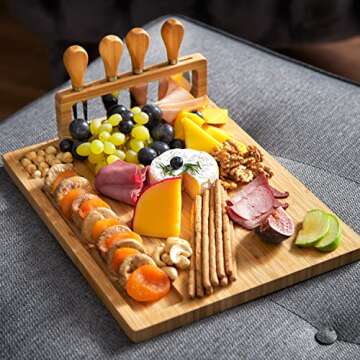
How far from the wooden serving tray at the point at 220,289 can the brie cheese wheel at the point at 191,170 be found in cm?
3

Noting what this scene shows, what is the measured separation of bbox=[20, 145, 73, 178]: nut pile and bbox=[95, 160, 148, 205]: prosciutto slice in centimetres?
11

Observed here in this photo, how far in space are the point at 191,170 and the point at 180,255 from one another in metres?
0.18

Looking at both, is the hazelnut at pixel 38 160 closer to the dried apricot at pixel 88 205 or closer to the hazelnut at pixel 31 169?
the hazelnut at pixel 31 169

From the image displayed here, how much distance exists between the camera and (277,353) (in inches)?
56.2

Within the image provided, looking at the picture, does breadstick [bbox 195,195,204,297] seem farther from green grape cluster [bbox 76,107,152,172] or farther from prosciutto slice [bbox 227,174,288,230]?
green grape cluster [bbox 76,107,152,172]

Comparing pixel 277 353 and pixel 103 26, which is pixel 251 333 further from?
pixel 103 26

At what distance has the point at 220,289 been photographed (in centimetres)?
147

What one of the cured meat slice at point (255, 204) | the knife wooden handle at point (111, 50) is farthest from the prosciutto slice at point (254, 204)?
the knife wooden handle at point (111, 50)

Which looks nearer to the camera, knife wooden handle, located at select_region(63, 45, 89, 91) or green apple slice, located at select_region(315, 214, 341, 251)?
green apple slice, located at select_region(315, 214, 341, 251)

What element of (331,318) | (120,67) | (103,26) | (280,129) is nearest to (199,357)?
(331,318)

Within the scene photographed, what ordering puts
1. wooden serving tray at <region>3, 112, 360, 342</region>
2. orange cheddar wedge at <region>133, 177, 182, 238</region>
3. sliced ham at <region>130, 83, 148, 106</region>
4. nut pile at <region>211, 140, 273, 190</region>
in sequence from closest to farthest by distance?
wooden serving tray at <region>3, 112, 360, 342</region> → orange cheddar wedge at <region>133, 177, 182, 238</region> → nut pile at <region>211, 140, 273, 190</region> → sliced ham at <region>130, 83, 148, 106</region>

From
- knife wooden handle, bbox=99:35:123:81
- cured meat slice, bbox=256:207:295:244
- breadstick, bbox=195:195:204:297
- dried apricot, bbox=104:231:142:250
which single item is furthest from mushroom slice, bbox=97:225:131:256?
knife wooden handle, bbox=99:35:123:81

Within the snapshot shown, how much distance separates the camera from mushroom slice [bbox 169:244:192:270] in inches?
58.7

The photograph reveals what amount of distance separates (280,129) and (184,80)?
21 cm
